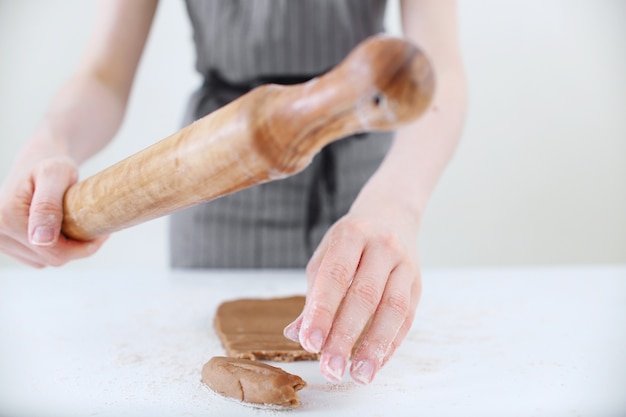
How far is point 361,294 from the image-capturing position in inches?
32.6

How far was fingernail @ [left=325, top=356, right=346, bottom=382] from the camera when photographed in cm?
74

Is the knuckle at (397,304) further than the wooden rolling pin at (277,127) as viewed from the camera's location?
Yes

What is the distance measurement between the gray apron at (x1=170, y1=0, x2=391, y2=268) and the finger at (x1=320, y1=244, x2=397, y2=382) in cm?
74

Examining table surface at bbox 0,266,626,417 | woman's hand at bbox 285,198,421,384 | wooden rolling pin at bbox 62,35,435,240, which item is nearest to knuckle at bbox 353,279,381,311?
woman's hand at bbox 285,198,421,384

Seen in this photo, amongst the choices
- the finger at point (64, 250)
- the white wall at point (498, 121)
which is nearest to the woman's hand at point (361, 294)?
the finger at point (64, 250)

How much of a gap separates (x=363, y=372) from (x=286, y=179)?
34.5 inches

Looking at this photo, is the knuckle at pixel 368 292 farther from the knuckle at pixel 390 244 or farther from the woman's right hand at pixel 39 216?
the woman's right hand at pixel 39 216

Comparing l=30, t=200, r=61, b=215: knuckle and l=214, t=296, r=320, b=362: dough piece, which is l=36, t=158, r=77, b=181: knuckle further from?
l=214, t=296, r=320, b=362: dough piece

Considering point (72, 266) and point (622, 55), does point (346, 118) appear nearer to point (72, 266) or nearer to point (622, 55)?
point (72, 266)

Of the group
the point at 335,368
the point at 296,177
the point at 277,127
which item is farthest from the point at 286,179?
the point at 277,127

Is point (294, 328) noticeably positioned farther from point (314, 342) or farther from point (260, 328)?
point (260, 328)

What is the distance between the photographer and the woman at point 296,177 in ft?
2.86

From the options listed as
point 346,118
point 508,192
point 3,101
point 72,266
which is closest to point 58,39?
point 3,101

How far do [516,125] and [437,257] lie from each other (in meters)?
0.75
